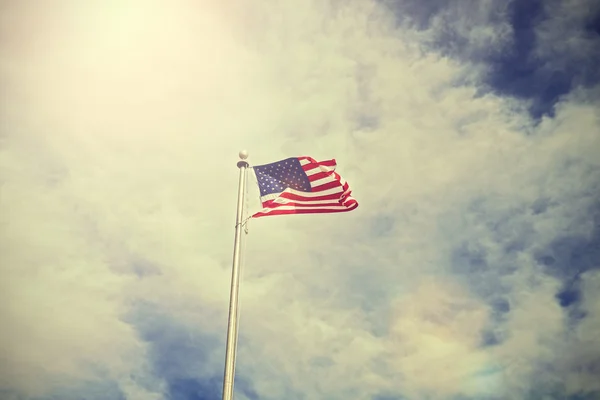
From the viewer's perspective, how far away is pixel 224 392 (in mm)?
15750

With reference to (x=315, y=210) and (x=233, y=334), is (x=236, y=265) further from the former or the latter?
(x=315, y=210)

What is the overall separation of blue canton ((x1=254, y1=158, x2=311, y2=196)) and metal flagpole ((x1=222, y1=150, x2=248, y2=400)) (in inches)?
62.5

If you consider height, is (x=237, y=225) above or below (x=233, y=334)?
above

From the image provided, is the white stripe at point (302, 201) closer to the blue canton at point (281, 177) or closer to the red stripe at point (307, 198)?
the red stripe at point (307, 198)

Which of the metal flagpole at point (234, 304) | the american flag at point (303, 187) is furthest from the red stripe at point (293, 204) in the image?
the metal flagpole at point (234, 304)

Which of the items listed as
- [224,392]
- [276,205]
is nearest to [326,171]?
[276,205]

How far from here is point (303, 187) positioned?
22422 millimetres

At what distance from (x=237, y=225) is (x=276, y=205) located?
8.91 feet

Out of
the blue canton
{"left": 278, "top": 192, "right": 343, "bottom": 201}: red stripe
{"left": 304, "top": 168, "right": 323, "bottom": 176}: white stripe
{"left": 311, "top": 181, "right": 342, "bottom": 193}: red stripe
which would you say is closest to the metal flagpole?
the blue canton

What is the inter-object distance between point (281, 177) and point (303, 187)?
46.0 inches

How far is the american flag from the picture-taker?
21.9 metres

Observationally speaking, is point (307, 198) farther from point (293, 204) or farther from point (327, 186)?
point (327, 186)

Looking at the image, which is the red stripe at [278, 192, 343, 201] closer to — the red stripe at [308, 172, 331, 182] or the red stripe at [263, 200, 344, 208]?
the red stripe at [263, 200, 344, 208]

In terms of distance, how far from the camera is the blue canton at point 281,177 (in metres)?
22.3
